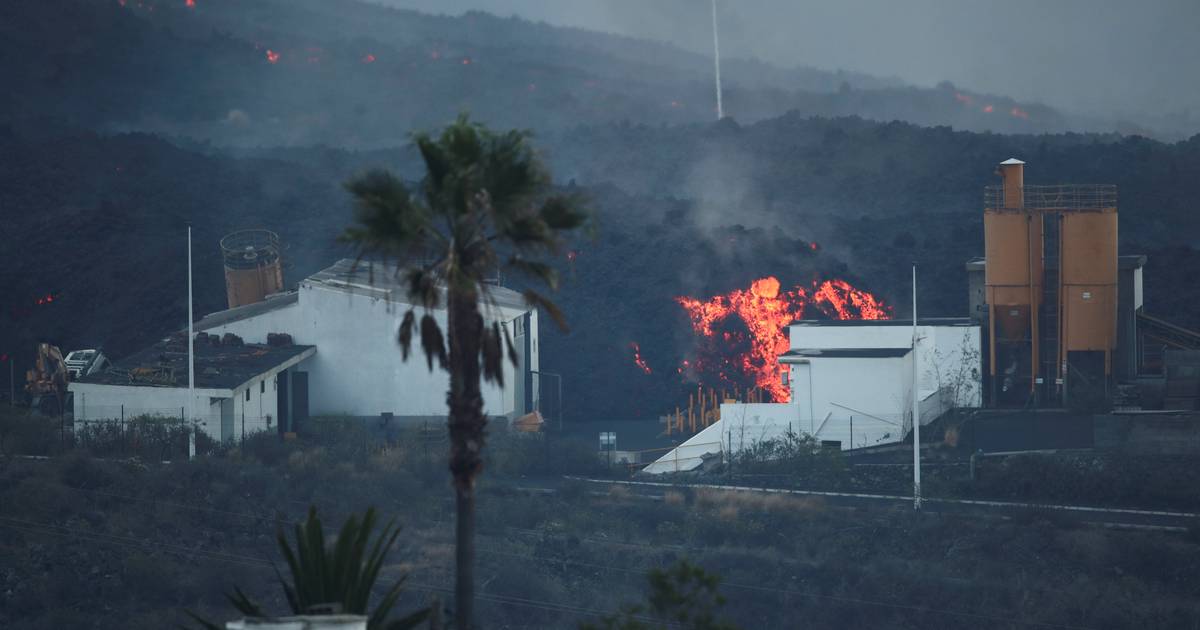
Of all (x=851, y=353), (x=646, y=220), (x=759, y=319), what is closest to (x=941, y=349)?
(x=851, y=353)

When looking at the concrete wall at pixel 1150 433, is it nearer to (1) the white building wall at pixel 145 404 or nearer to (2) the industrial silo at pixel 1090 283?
(2) the industrial silo at pixel 1090 283

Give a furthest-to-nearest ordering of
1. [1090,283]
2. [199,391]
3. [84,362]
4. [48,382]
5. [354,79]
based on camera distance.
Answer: [354,79] → [84,362] → [48,382] → [1090,283] → [199,391]

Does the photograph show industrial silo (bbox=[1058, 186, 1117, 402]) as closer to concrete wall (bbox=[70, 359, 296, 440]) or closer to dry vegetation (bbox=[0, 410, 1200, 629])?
dry vegetation (bbox=[0, 410, 1200, 629])

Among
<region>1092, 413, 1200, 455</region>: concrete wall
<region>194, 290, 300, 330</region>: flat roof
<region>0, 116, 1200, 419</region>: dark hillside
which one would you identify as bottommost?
<region>1092, 413, 1200, 455</region>: concrete wall

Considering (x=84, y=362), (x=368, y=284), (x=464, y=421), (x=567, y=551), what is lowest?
(x=567, y=551)

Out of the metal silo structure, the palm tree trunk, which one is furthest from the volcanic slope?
the palm tree trunk

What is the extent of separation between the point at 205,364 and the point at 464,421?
1286 inches

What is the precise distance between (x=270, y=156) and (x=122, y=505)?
76.0 m

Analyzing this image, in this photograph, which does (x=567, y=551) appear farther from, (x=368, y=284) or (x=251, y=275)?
(x=251, y=275)

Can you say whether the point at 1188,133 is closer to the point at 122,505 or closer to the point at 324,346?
the point at 324,346

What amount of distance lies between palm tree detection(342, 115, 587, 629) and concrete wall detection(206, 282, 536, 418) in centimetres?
3203

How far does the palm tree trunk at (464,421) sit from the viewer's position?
47.7ft

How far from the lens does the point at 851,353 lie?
45.5 metres

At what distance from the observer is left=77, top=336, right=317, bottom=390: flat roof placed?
140 feet
